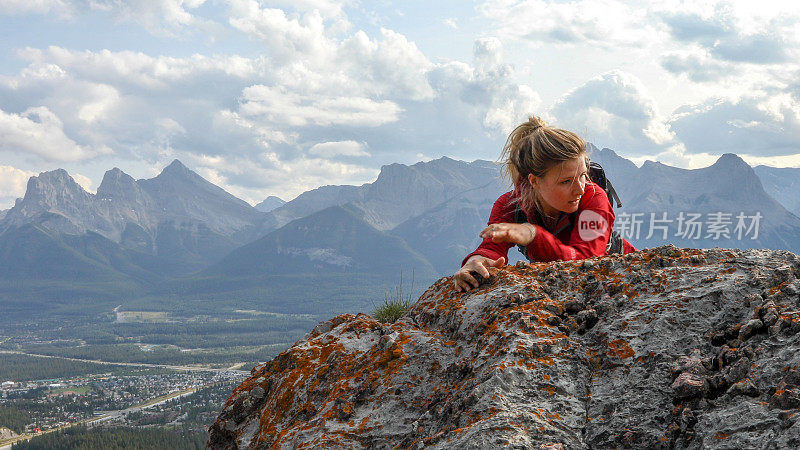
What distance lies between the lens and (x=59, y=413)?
18362cm

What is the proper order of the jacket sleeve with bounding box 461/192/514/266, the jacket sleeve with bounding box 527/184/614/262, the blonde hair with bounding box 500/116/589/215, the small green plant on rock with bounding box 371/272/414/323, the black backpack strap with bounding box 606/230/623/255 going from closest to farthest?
the blonde hair with bounding box 500/116/589/215, the jacket sleeve with bounding box 527/184/614/262, the jacket sleeve with bounding box 461/192/514/266, the black backpack strap with bounding box 606/230/623/255, the small green plant on rock with bounding box 371/272/414/323

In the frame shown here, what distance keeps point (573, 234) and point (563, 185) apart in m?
0.69

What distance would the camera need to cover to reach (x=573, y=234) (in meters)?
5.12

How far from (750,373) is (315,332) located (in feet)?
14.2

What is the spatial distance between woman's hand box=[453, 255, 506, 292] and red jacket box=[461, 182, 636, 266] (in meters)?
0.05

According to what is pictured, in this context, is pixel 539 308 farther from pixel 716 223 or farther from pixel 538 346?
pixel 716 223

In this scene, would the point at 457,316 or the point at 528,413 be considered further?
the point at 457,316

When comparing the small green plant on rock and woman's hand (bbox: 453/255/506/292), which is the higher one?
woman's hand (bbox: 453/255/506/292)

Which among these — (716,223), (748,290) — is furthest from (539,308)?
(716,223)

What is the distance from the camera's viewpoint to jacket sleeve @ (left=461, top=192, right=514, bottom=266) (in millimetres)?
4953

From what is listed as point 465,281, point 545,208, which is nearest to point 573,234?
point 545,208

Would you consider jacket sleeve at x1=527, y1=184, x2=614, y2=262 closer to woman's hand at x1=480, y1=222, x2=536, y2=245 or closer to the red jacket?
the red jacket

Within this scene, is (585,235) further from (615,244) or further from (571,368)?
(571,368)

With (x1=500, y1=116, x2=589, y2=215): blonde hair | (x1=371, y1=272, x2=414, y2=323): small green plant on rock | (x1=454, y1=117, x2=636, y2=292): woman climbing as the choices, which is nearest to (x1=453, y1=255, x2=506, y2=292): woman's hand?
(x1=454, y1=117, x2=636, y2=292): woman climbing
